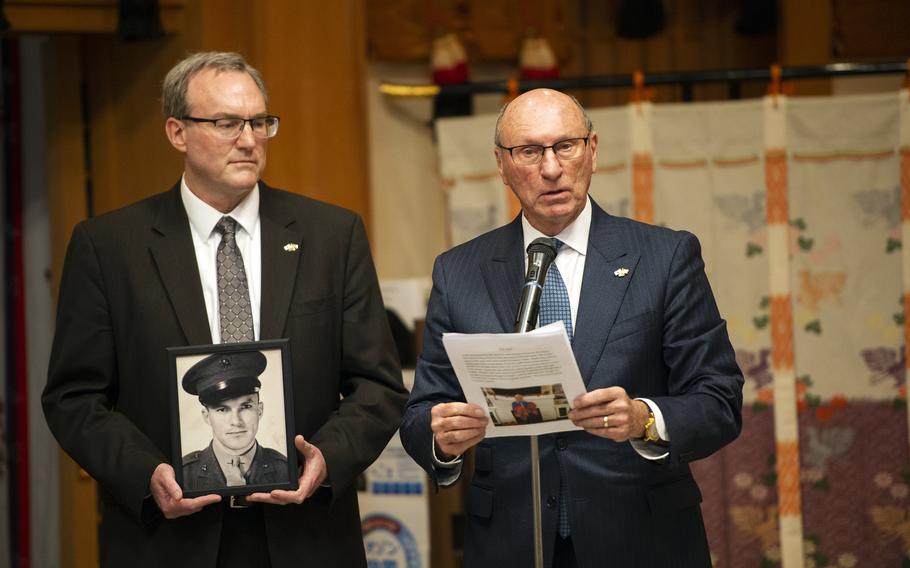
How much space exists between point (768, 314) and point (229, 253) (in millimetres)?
2450

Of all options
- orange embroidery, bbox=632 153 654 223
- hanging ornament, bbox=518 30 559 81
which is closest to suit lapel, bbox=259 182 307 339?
orange embroidery, bbox=632 153 654 223

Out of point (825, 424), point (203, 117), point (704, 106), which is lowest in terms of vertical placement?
point (825, 424)

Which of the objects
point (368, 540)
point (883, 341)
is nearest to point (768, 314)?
point (883, 341)

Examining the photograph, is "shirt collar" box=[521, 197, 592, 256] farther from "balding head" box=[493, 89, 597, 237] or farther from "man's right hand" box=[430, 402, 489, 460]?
"man's right hand" box=[430, 402, 489, 460]

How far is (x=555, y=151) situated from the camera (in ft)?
8.01

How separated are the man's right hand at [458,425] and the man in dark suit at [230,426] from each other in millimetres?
364

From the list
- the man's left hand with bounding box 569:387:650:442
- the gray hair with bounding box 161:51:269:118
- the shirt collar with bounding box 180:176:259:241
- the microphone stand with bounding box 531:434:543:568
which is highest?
the gray hair with bounding box 161:51:269:118

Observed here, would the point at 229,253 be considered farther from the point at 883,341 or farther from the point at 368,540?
the point at 883,341

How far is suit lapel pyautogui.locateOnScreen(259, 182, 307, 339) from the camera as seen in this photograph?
256 centimetres

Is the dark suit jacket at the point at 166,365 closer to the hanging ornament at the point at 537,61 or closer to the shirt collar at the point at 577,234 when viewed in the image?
the shirt collar at the point at 577,234

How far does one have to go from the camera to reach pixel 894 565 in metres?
4.39

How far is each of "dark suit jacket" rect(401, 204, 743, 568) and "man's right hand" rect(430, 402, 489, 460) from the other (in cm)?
14

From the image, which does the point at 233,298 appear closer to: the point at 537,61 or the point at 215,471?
the point at 215,471

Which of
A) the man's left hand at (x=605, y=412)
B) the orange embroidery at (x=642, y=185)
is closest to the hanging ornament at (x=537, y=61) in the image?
the orange embroidery at (x=642, y=185)
